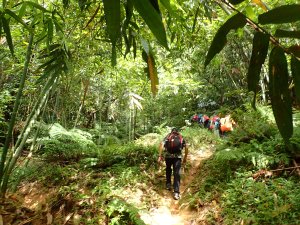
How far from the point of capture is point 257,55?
2.33 feet

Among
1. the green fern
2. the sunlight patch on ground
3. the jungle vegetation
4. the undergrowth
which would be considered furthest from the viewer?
the sunlight patch on ground

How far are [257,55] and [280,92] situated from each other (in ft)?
0.33

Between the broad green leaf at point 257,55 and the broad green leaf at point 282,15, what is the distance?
0.05m

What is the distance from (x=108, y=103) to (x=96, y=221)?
258 inches

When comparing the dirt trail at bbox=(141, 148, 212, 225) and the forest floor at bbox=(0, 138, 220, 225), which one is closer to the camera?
→ the forest floor at bbox=(0, 138, 220, 225)

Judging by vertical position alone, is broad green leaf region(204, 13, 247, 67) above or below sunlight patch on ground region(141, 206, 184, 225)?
above

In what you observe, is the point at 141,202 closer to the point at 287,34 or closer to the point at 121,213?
the point at 121,213

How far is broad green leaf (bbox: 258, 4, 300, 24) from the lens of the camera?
628mm

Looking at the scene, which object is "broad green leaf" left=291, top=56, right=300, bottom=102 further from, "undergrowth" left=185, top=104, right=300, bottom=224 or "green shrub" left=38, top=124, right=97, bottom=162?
"green shrub" left=38, top=124, right=97, bottom=162

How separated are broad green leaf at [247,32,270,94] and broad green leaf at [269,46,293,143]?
25 millimetres

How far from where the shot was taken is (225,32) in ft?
2.35

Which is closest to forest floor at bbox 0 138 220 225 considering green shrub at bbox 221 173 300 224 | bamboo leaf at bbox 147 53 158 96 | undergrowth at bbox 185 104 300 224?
undergrowth at bbox 185 104 300 224

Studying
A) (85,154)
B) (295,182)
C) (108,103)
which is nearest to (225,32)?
(295,182)

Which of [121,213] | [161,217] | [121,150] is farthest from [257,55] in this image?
[121,150]
